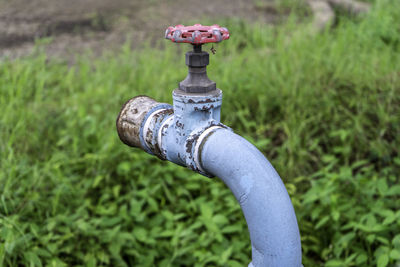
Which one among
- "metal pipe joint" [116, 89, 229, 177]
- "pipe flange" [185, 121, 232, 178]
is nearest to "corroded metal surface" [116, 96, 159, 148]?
"metal pipe joint" [116, 89, 229, 177]

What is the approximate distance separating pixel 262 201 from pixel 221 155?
149mm

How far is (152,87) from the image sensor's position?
9.23 ft

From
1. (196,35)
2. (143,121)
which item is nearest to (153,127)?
(143,121)

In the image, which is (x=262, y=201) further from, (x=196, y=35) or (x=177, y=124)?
(x=196, y=35)

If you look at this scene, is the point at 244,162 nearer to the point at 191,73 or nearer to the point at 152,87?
the point at 191,73

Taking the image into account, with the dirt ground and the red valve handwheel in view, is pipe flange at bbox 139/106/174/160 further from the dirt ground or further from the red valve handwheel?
the dirt ground

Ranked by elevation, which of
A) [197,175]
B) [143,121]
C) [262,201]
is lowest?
[197,175]

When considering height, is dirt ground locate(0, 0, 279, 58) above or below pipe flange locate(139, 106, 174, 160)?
above

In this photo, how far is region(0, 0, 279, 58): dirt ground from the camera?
4016 millimetres

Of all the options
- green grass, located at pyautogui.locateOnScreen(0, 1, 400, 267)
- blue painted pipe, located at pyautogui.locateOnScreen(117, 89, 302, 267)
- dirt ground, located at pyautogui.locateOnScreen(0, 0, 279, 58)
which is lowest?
green grass, located at pyautogui.locateOnScreen(0, 1, 400, 267)

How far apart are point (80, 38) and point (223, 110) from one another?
2.20 m

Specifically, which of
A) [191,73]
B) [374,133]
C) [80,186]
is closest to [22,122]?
[80,186]

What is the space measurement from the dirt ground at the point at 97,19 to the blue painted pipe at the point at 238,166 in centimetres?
293

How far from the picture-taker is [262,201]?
3.28ft
